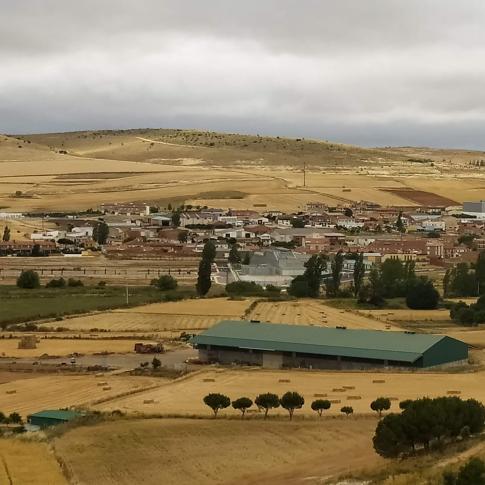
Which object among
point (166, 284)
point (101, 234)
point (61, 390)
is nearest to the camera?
point (61, 390)

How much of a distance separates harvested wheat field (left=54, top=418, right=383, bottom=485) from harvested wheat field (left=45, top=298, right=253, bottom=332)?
13.8m

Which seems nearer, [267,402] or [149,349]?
[267,402]

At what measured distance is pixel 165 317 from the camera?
34.5 m

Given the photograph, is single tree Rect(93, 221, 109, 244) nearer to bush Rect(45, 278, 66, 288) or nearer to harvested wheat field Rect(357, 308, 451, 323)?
bush Rect(45, 278, 66, 288)

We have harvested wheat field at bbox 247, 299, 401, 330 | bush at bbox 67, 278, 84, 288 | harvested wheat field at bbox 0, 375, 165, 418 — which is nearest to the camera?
harvested wheat field at bbox 0, 375, 165, 418

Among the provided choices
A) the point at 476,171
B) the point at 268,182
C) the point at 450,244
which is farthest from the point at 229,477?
the point at 476,171

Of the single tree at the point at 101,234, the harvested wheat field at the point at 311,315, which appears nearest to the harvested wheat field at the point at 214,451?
the harvested wheat field at the point at 311,315

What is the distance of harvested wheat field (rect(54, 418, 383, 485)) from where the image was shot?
15.4m

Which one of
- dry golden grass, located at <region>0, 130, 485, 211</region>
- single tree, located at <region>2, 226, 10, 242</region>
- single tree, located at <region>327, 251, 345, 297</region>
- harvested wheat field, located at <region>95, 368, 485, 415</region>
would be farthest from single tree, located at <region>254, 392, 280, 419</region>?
dry golden grass, located at <region>0, 130, 485, 211</region>

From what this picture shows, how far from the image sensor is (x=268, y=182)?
4045 inches

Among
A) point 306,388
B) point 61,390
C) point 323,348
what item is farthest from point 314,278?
point 61,390

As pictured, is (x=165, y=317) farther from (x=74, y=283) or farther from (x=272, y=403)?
(x=272, y=403)

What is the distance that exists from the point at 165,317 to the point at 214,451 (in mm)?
17757

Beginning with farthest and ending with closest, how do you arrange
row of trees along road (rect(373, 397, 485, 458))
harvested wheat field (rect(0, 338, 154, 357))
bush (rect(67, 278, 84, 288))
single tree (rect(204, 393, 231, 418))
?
bush (rect(67, 278, 84, 288))
harvested wheat field (rect(0, 338, 154, 357))
single tree (rect(204, 393, 231, 418))
row of trees along road (rect(373, 397, 485, 458))
